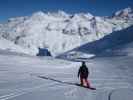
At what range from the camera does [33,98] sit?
1692 cm

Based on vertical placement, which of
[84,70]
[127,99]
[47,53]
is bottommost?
[127,99]

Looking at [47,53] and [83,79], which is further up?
[47,53]

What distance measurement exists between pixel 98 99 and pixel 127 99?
187 centimetres

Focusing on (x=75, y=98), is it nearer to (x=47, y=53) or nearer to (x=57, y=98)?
(x=57, y=98)

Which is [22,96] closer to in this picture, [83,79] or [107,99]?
[107,99]

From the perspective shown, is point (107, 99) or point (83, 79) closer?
point (107, 99)

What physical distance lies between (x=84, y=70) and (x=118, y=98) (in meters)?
6.24

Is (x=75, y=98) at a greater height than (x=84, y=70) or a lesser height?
lesser

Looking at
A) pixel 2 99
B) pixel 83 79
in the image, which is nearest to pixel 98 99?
pixel 2 99

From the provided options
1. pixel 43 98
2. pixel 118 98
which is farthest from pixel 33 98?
pixel 118 98

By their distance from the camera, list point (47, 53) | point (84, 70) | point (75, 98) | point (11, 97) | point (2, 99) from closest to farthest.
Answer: point (2, 99) < point (11, 97) < point (75, 98) < point (84, 70) < point (47, 53)

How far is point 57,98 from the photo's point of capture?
57.8ft

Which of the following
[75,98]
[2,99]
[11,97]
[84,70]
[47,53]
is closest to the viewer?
[2,99]

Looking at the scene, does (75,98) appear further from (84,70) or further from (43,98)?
(84,70)
